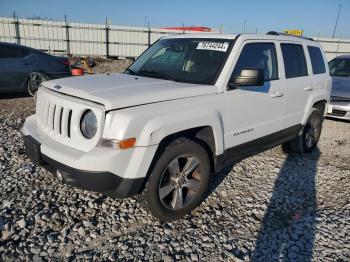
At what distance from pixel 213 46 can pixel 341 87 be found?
17.7 ft

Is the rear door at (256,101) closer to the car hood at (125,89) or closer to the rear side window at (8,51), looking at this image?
the car hood at (125,89)

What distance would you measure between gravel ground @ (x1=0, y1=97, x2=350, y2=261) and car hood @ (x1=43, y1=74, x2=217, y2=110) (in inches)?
50.2

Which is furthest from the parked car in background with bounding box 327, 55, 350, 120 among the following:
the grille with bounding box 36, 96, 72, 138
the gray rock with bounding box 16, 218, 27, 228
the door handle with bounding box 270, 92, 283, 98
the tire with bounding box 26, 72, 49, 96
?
the tire with bounding box 26, 72, 49, 96

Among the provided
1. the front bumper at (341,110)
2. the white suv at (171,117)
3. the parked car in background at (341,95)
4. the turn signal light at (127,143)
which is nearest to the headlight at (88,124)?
the white suv at (171,117)

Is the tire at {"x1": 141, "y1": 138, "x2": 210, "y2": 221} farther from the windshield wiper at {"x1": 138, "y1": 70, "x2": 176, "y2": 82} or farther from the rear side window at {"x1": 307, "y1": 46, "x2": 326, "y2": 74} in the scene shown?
the rear side window at {"x1": 307, "y1": 46, "x2": 326, "y2": 74}

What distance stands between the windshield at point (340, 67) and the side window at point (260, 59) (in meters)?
5.40

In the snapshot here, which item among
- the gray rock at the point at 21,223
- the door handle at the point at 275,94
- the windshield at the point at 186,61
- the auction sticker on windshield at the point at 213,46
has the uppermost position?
the auction sticker on windshield at the point at 213,46

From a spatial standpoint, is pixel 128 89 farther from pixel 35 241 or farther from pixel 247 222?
pixel 247 222

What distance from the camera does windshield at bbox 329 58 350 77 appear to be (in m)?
8.57

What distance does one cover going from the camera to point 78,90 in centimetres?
297

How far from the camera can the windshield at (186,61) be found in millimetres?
3562

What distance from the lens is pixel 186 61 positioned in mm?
3854

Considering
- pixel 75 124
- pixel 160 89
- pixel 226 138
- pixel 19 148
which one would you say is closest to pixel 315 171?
pixel 226 138

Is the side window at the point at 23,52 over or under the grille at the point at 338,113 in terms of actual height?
over
